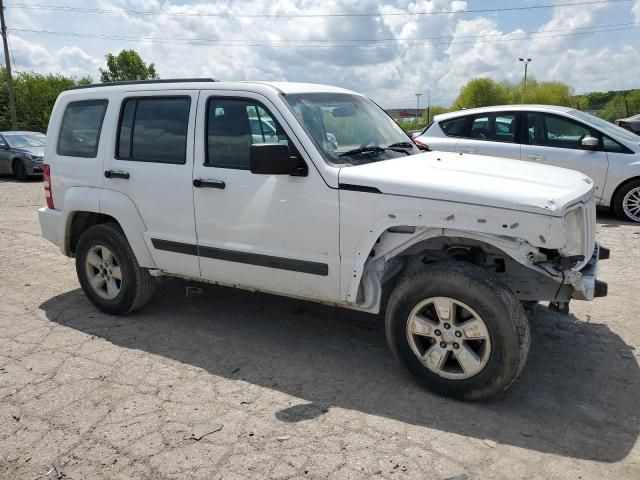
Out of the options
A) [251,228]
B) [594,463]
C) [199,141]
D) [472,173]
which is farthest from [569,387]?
[199,141]

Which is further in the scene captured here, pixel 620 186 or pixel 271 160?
pixel 620 186

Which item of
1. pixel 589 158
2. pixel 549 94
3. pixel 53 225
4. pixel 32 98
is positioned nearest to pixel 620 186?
pixel 589 158

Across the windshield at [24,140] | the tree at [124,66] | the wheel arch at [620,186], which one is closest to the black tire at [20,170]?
the windshield at [24,140]

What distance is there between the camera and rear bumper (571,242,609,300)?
135 inches

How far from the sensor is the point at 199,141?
4.36 meters

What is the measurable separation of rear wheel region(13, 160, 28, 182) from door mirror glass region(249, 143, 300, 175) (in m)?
14.1

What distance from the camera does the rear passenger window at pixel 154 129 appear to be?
177 inches

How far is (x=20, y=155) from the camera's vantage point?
612 inches

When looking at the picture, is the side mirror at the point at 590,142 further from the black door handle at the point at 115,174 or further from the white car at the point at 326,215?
the black door handle at the point at 115,174

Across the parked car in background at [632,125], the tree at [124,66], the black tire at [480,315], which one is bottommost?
the black tire at [480,315]

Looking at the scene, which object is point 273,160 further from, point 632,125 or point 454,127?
point 632,125

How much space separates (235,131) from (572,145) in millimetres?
6009

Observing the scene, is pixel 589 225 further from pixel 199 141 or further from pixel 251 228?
pixel 199 141

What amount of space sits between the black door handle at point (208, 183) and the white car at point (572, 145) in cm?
546
